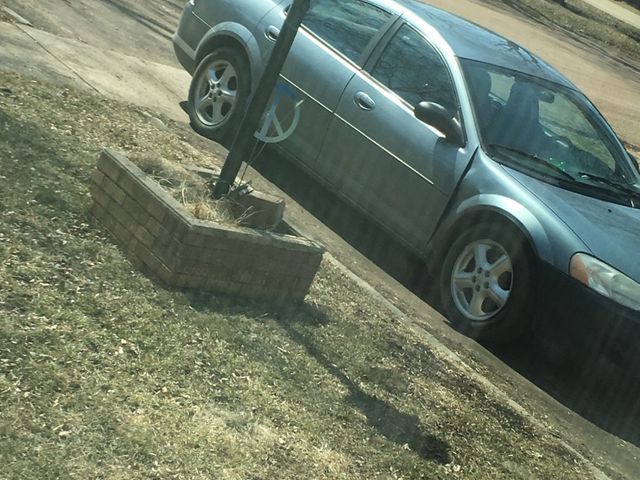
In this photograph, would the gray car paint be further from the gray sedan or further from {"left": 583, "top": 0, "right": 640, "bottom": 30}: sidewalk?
{"left": 583, "top": 0, "right": 640, "bottom": 30}: sidewalk

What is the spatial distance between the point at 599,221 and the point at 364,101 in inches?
76.2

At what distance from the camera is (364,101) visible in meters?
7.38

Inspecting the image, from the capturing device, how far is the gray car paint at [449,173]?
20.7 ft

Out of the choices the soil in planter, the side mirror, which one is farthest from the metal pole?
the side mirror

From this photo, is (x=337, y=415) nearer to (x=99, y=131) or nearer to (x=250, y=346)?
(x=250, y=346)

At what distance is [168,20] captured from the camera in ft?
41.8

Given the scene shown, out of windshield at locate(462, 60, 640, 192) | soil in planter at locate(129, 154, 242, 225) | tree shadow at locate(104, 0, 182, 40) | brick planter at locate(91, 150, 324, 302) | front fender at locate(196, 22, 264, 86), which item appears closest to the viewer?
brick planter at locate(91, 150, 324, 302)

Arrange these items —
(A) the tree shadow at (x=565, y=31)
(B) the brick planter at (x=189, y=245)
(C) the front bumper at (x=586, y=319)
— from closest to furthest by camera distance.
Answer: (B) the brick planter at (x=189, y=245) → (C) the front bumper at (x=586, y=319) → (A) the tree shadow at (x=565, y=31)

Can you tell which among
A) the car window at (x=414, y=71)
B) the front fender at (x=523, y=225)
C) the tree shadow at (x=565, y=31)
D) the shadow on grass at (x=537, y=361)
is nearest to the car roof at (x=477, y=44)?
the car window at (x=414, y=71)

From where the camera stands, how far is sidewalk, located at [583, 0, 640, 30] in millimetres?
36856

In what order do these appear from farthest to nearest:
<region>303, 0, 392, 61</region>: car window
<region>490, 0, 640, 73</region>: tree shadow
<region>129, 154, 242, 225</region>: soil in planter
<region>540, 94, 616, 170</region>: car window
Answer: <region>490, 0, 640, 73</region>: tree shadow → <region>303, 0, 392, 61</region>: car window → <region>540, 94, 616, 170</region>: car window → <region>129, 154, 242, 225</region>: soil in planter

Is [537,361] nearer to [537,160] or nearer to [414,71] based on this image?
[537,160]

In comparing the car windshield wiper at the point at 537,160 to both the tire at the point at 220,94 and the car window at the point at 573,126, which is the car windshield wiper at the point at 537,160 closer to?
the car window at the point at 573,126

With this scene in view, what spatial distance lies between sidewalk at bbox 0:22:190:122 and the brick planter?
2858mm
